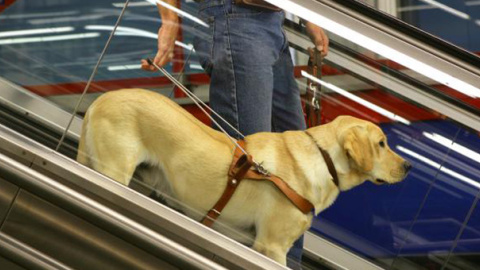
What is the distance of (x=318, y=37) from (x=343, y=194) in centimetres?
56

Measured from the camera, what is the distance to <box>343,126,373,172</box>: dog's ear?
10.2 ft

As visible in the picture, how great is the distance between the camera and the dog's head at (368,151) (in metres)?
3.11

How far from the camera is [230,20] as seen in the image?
3.20m

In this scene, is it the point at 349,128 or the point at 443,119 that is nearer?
the point at 349,128

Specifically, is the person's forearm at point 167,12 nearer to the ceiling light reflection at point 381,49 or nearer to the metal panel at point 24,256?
the ceiling light reflection at point 381,49

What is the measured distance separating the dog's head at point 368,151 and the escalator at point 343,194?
38 millimetres

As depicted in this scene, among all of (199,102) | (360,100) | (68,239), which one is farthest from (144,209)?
(360,100)

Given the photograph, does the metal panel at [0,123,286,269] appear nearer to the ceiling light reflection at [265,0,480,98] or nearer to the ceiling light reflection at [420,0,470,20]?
the ceiling light reflection at [265,0,480,98]

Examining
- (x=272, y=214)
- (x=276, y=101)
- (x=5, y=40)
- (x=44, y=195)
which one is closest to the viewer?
(x=44, y=195)

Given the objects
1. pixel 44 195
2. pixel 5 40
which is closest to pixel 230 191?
pixel 44 195

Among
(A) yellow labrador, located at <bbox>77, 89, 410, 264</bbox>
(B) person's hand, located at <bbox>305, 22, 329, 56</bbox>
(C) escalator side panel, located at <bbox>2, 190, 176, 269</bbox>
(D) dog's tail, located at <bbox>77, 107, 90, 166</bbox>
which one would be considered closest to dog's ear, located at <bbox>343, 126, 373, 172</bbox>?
(A) yellow labrador, located at <bbox>77, 89, 410, 264</bbox>

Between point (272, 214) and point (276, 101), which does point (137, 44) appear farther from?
point (272, 214)

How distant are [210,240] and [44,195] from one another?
514mm

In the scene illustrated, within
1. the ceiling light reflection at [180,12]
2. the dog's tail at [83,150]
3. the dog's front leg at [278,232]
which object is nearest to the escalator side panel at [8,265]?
the dog's tail at [83,150]
